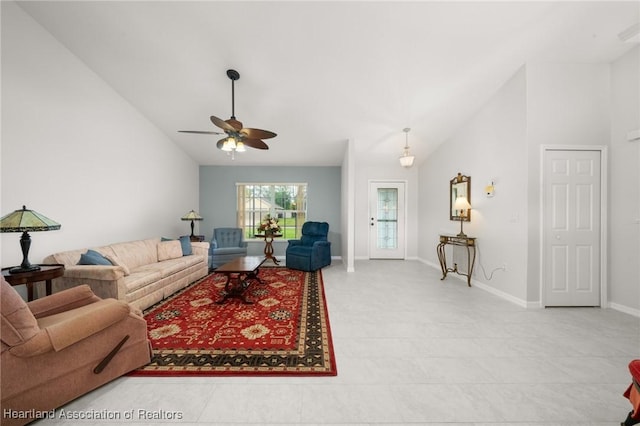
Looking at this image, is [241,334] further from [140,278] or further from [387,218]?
[387,218]

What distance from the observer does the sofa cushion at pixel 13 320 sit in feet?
4.06

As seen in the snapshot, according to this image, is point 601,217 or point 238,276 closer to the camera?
point 601,217

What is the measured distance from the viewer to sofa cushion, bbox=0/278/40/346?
1.24 meters

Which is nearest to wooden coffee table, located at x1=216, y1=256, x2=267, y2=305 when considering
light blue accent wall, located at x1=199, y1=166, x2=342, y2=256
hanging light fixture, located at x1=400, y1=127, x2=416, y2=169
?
light blue accent wall, located at x1=199, y1=166, x2=342, y2=256

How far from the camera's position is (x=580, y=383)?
1.68 metres

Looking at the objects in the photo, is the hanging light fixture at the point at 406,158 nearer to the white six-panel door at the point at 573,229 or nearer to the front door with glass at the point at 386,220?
the front door with glass at the point at 386,220

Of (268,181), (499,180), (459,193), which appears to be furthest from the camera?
(268,181)

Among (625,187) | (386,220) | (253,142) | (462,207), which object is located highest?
(253,142)

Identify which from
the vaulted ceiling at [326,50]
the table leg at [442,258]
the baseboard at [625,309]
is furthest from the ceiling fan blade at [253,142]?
the baseboard at [625,309]

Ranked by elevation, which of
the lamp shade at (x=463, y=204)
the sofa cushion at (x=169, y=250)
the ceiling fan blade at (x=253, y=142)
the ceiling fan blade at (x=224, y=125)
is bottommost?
the sofa cushion at (x=169, y=250)

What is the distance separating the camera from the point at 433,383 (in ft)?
5.48

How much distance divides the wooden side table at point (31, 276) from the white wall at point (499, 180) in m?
5.33

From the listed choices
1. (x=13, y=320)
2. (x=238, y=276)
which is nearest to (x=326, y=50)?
(x=238, y=276)

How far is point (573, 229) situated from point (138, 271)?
5.89 metres
